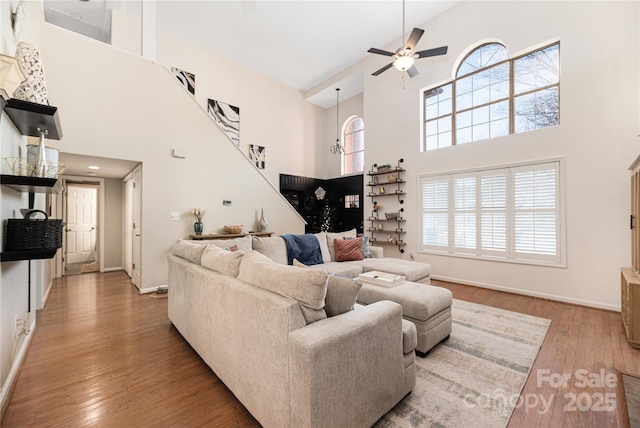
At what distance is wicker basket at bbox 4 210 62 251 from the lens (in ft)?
5.39

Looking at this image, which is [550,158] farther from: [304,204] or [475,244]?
[304,204]

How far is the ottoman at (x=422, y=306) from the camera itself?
2303 millimetres

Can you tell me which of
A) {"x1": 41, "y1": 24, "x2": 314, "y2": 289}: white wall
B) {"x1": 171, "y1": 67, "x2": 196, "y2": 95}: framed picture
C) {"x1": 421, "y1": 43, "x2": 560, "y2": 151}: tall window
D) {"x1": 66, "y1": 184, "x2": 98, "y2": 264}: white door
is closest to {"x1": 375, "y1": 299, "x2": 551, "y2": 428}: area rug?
{"x1": 421, "y1": 43, "x2": 560, "y2": 151}: tall window

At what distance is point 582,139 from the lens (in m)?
3.70

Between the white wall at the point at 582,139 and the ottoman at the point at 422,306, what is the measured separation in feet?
8.57

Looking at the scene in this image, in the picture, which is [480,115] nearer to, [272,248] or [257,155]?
[272,248]

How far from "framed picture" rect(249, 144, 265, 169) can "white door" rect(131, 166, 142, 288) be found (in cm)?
297

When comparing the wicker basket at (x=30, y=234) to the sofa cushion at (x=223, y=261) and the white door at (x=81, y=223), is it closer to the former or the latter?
the sofa cushion at (x=223, y=261)

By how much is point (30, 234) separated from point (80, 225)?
6.39m

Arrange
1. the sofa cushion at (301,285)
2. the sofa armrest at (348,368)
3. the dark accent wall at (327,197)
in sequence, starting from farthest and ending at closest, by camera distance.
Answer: the dark accent wall at (327,197) < the sofa cushion at (301,285) < the sofa armrest at (348,368)

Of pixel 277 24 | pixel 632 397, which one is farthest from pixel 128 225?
pixel 632 397

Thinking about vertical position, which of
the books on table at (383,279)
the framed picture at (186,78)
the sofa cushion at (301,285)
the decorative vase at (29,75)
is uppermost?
the framed picture at (186,78)

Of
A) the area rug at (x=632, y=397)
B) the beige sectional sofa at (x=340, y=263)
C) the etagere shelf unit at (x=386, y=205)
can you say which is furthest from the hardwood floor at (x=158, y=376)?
the etagere shelf unit at (x=386, y=205)

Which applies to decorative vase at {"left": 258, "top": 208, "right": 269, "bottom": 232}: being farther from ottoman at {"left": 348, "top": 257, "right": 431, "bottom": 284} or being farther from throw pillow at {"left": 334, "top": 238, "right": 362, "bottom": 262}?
ottoman at {"left": 348, "top": 257, "right": 431, "bottom": 284}
